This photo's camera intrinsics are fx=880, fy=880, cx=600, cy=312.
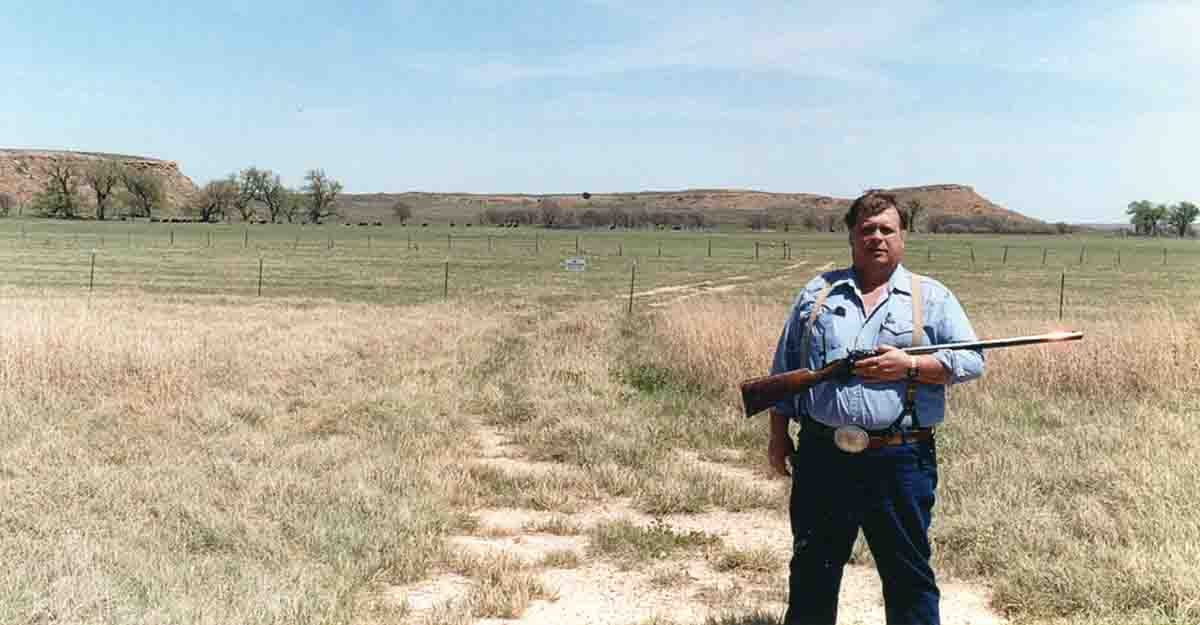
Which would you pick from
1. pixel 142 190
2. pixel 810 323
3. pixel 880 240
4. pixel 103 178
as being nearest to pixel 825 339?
pixel 810 323

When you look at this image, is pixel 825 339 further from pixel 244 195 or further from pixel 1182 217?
pixel 1182 217

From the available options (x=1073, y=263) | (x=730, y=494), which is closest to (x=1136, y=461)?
(x=730, y=494)

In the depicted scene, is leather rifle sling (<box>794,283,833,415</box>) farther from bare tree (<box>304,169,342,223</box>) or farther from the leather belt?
bare tree (<box>304,169,342,223</box>)

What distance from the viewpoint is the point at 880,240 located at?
3.54 metres

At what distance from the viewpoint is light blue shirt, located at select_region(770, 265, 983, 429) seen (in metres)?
3.50

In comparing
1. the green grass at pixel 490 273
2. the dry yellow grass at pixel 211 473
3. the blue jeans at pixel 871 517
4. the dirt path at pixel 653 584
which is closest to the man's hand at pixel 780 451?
the blue jeans at pixel 871 517

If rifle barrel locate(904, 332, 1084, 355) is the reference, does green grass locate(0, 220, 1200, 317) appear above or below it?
below

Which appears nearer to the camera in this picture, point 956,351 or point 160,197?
point 956,351

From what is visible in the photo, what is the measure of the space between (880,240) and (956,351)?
53cm

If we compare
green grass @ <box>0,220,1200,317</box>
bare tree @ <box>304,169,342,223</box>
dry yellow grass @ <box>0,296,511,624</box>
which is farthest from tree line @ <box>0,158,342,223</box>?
dry yellow grass @ <box>0,296,511,624</box>

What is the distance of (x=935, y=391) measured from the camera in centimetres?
360

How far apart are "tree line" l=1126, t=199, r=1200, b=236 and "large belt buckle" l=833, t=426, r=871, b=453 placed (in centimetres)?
20627

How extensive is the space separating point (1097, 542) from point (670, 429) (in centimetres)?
434

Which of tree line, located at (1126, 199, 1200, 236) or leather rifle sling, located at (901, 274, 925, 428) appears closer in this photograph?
leather rifle sling, located at (901, 274, 925, 428)
